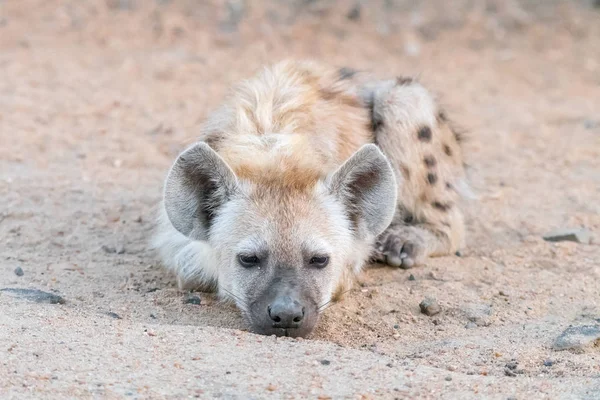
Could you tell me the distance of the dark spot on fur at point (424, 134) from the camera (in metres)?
4.23

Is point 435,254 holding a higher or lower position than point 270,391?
lower

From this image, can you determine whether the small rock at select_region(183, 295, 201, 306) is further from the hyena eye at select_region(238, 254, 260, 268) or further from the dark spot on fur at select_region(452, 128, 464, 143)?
Result: the dark spot on fur at select_region(452, 128, 464, 143)

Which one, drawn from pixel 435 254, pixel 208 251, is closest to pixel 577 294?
pixel 435 254

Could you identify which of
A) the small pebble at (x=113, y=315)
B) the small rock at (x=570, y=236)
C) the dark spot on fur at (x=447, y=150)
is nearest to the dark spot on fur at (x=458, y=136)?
the dark spot on fur at (x=447, y=150)

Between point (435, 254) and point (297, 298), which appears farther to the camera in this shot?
point (435, 254)

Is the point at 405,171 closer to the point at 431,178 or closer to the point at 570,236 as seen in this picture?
the point at 431,178

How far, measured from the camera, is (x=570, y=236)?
14.1ft

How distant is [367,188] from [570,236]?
1407mm

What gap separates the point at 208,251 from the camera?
11.2ft

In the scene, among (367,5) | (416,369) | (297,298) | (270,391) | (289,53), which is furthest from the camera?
(367,5)

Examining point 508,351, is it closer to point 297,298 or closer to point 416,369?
point 416,369

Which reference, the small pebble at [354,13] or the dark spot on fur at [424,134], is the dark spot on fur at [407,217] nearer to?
the dark spot on fur at [424,134]

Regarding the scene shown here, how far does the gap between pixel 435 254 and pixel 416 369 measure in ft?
5.03

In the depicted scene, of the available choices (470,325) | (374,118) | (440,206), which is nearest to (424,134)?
(374,118)
